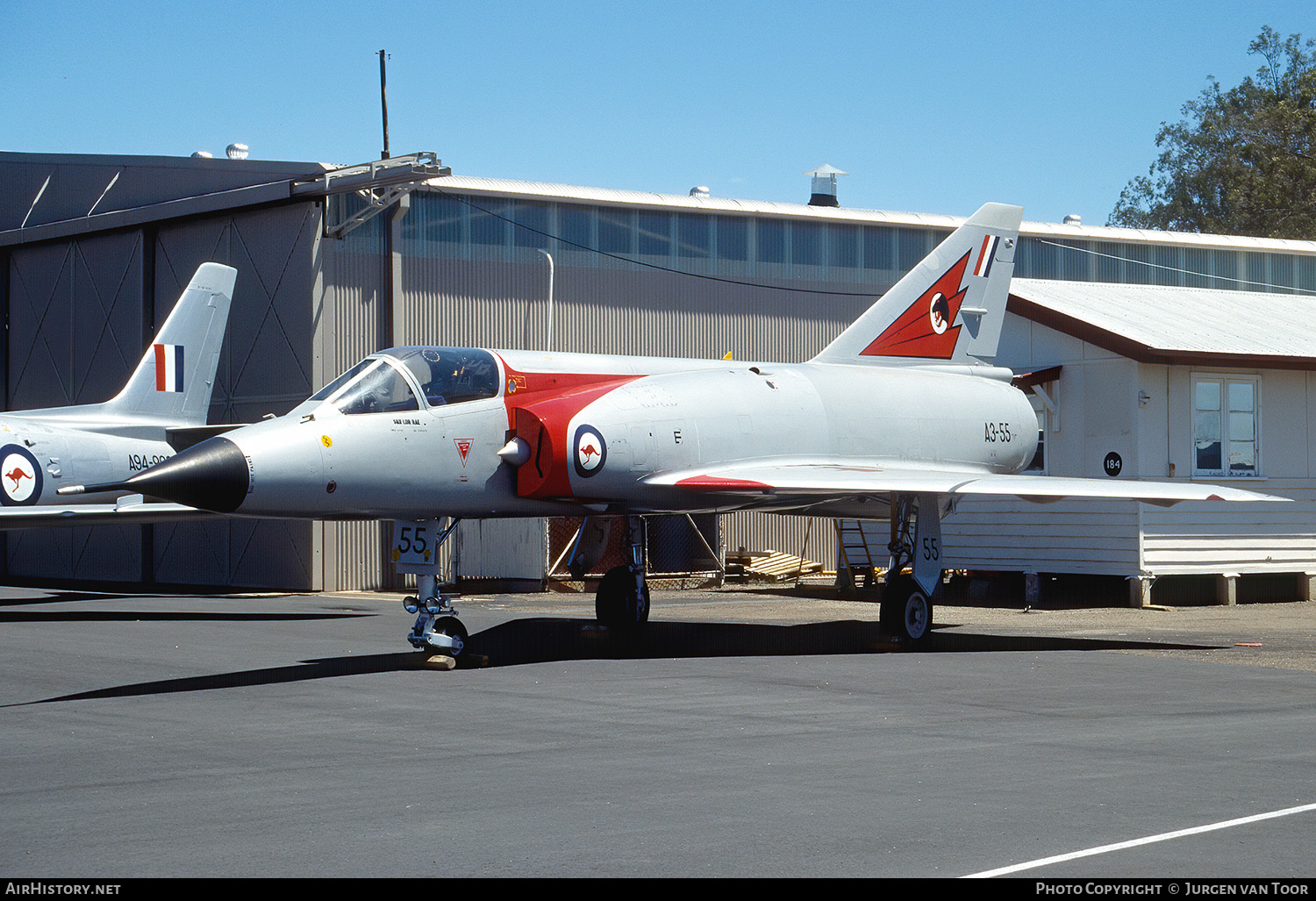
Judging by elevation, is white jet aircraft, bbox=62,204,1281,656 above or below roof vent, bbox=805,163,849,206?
below

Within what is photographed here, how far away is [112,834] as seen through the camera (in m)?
6.71

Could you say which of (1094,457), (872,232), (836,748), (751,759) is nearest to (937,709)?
(836,748)

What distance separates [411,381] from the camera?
13.9m

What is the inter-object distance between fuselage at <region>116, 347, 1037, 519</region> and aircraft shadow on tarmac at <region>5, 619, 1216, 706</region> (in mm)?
1518

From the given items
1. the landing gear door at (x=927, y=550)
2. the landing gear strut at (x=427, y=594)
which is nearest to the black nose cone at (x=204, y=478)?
the landing gear strut at (x=427, y=594)

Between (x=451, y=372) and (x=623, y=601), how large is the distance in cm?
437

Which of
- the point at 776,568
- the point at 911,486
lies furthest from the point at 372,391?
the point at 776,568

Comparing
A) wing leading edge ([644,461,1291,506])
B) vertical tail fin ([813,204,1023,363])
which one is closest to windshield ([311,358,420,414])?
wing leading edge ([644,461,1291,506])

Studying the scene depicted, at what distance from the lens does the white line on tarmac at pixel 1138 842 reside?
587 centimetres

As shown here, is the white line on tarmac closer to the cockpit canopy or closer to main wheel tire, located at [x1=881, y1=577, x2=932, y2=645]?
the cockpit canopy

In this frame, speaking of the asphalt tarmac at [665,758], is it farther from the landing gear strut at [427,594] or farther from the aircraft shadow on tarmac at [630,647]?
the landing gear strut at [427,594]

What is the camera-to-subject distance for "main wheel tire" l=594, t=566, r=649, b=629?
17406 mm

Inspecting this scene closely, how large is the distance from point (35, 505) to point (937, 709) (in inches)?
691

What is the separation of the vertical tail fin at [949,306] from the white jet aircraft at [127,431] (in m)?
9.59
